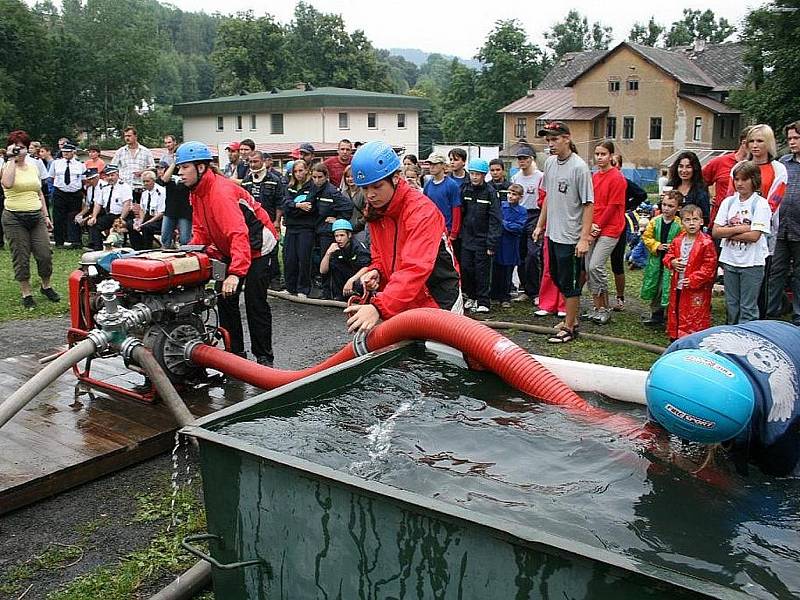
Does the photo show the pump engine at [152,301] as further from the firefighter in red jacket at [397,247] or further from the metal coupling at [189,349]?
the firefighter in red jacket at [397,247]

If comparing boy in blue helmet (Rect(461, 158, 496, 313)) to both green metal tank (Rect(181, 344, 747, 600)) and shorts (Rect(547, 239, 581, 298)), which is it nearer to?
shorts (Rect(547, 239, 581, 298))

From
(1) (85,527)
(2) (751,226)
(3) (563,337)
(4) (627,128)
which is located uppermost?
(4) (627,128)

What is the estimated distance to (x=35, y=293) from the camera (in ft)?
35.2

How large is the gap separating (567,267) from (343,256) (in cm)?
324

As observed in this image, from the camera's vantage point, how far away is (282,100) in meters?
52.4

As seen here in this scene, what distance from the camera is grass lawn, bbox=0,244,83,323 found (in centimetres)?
960

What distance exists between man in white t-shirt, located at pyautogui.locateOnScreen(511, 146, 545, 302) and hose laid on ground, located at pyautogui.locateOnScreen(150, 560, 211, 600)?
6794 mm

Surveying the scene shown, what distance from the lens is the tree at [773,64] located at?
32.4 metres

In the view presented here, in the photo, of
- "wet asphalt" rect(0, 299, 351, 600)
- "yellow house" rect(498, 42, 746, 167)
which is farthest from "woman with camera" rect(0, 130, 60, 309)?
"yellow house" rect(498, 42, 746, 167)

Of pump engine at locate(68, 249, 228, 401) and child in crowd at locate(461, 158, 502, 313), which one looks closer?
pump engine at locate(68, 249, 228, 401)

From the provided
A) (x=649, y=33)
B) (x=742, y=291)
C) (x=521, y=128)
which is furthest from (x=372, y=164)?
(x=649, y=33)

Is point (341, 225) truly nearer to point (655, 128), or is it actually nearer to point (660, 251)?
point (660, 251)

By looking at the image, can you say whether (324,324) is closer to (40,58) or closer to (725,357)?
(725,357)

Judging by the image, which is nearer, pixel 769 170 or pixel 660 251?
pixel 769 170
